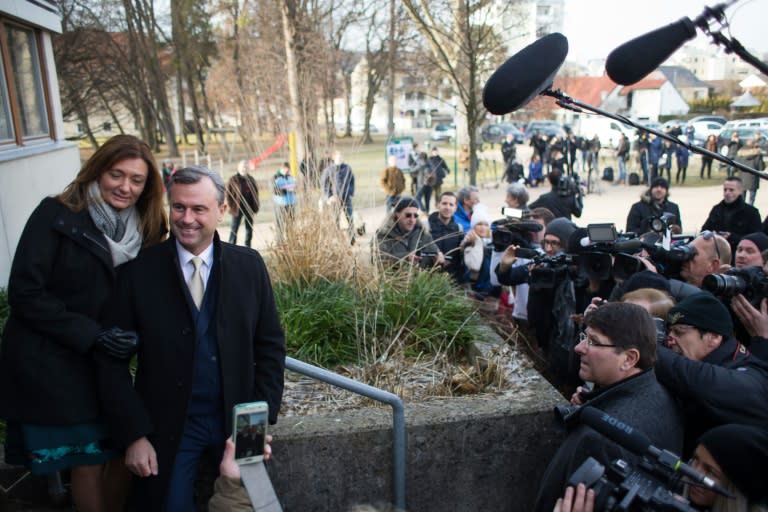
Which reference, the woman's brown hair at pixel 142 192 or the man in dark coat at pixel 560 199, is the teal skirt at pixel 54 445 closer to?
the woman's brown hair at pixel 142 192

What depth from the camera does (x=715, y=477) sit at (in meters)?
1.89

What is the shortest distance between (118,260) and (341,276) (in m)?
2.23

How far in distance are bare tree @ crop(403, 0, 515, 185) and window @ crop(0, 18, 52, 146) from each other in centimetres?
761

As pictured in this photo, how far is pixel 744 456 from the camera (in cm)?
184

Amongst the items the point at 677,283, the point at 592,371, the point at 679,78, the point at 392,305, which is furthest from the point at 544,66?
the point at 679,78

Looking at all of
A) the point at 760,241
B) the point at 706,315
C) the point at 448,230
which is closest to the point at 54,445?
the point at 706,315

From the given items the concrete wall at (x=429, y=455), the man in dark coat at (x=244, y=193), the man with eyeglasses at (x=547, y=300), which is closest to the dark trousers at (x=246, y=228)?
the man in dark coat at (x=244, y=193)

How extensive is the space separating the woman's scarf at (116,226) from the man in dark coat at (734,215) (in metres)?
6.05

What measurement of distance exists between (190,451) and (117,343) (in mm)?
471

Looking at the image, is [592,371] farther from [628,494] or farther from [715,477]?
[628,494]

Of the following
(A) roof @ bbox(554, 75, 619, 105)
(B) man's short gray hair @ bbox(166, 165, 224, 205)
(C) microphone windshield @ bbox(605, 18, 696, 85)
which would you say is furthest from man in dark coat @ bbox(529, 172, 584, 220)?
(A) roof @ bbox(554, 75, 619, 105)

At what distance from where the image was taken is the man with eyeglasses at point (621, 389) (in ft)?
7.30

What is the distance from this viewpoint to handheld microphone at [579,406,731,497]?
1594 millimetres

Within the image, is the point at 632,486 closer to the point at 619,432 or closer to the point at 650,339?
the point at 619,432
